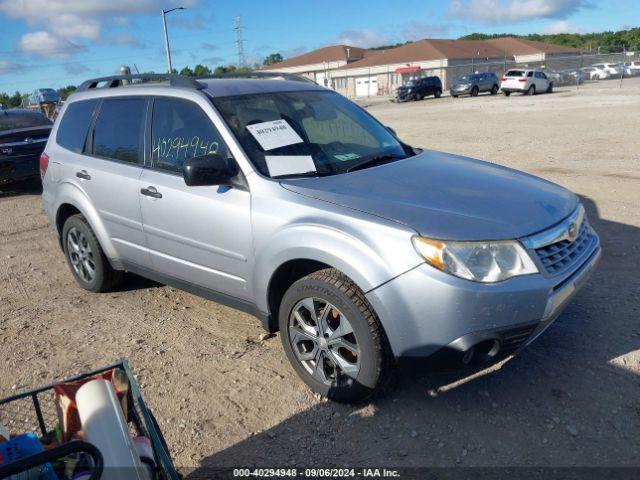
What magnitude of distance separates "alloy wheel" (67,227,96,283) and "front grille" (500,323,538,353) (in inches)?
142

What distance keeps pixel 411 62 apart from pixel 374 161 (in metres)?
58.2

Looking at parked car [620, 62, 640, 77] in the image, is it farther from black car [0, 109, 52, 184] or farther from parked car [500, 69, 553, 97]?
black car [0, 109, 52, 184]

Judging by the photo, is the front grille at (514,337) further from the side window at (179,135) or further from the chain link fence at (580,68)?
the chain link fence at (580,68)

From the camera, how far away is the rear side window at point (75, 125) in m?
4.93

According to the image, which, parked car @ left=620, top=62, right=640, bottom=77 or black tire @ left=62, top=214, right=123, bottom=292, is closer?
black tire @ left=62, top=214, right=123, bottom=292

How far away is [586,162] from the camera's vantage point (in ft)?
32.9

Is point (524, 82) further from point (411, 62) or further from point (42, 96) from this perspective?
point (42, 96)

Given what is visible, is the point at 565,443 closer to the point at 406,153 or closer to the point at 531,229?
the point at 531,229

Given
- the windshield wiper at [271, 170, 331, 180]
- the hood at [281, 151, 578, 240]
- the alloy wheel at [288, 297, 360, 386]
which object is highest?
the windshield wiper at [271, 170, 331, 180]

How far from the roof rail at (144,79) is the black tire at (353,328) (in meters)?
1.77

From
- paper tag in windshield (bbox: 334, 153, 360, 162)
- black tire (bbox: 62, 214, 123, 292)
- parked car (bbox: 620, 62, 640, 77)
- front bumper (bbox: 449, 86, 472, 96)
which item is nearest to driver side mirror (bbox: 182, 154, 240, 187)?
paper tag in windshield (bbox: 334, 153, 360, 162)

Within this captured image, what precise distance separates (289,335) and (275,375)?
390 millimetres

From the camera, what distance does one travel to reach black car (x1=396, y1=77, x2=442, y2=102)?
38947 millimetres

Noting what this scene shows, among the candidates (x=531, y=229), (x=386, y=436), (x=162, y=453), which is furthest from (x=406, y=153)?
(x=162, y=453)
